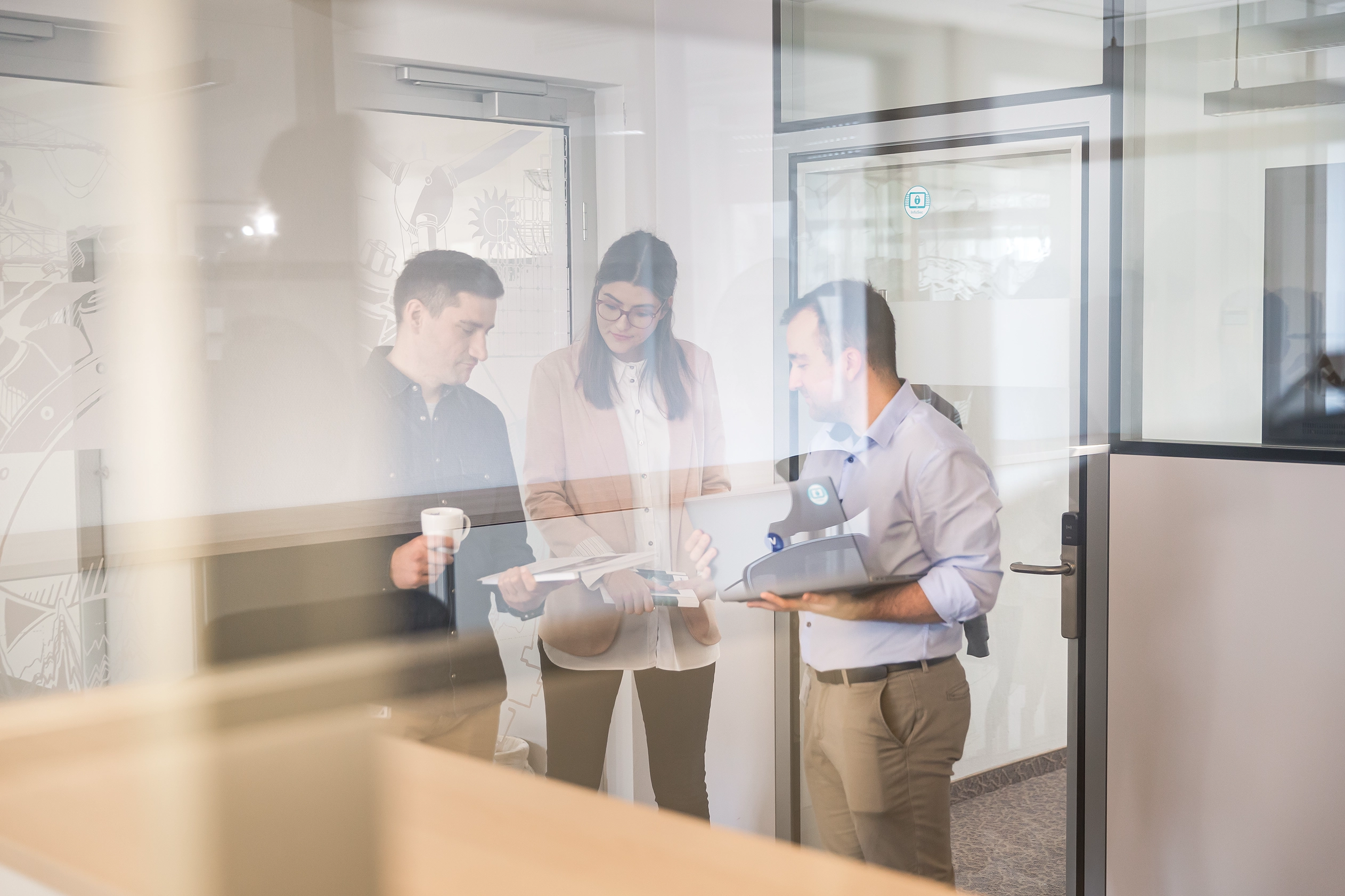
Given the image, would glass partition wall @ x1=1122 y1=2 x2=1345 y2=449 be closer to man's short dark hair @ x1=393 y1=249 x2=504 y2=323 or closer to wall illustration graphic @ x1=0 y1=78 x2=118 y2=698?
man's short dark hair @ x1=393 y1=249 x2=504 y2=323

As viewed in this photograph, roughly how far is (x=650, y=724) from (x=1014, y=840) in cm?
79

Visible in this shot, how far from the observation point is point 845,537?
1917mm

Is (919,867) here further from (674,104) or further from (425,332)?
(674,104)

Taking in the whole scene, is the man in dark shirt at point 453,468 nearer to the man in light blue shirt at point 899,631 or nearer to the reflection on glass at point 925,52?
→ the man in light blue shirt at point 899,631

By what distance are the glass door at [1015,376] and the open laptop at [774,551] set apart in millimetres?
221

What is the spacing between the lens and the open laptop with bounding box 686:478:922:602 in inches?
74.0

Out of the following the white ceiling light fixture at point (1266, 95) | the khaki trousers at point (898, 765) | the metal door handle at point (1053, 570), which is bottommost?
the khaki trousers at point (898, 765)

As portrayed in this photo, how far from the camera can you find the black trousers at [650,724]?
146 centimetres

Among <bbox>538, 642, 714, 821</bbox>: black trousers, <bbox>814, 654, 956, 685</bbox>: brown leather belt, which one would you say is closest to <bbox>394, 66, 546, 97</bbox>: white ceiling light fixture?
<bbox>538, 642, 714, 821</bbox>: black trousers

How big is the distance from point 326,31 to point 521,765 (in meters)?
0.88

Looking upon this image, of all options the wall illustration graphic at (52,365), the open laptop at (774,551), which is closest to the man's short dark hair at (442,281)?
the wall illustration graphic at (52,365)

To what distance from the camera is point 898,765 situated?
188cm

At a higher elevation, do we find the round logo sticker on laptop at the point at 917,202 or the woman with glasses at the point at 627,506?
the round logo sticker on laptop at the point at 917,202

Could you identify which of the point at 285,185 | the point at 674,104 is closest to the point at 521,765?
the point at 285,185
